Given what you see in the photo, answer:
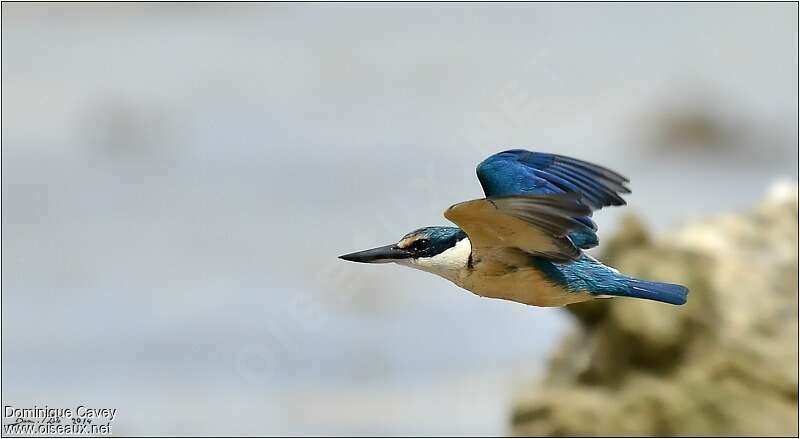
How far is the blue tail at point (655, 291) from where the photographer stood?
4.65 metres

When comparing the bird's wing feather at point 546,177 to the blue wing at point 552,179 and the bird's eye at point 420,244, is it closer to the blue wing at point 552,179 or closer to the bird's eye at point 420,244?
the blue wing at point 552,179

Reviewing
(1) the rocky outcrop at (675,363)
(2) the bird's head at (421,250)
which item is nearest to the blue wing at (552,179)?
(2) the bird's head at (421,250)

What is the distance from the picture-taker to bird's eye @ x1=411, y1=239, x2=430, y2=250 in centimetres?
471

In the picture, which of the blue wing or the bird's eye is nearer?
the bird's eye

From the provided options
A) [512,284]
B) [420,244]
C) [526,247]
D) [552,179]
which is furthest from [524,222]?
[552,179]

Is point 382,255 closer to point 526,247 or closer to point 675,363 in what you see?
point 526,247

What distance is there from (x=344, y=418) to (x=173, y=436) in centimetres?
69

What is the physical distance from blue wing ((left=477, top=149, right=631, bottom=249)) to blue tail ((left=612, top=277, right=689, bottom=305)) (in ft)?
0.51

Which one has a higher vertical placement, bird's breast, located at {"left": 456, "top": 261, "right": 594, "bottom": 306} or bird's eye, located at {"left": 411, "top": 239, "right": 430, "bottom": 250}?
bird's eye, located at {"left": 411, "top": 239, "right": 430, "bottom": 250}

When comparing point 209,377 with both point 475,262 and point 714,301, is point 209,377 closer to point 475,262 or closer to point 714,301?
point 714,301

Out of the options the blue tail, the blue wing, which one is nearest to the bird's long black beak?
the blue wing

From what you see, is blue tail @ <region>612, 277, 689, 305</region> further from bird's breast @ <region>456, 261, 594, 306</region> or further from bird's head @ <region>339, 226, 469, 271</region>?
bird's head @ <region>339, 226, 469, 271</region>

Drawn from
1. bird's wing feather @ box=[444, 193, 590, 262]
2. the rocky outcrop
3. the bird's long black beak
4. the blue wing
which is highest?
the blue wing

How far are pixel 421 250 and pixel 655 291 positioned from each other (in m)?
0.54
